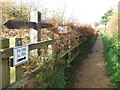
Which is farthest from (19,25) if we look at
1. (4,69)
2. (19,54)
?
(4,69)

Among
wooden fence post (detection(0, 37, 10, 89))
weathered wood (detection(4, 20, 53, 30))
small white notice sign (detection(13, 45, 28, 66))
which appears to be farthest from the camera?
weathered wood (detection(4, 20, 53, 30))

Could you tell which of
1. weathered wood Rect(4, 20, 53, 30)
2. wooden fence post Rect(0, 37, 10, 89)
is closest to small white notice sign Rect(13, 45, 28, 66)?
wooden fence post Rect(0, 37, 10, 89)

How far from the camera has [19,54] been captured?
2.10 metres

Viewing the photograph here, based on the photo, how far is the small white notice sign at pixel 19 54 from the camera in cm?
200

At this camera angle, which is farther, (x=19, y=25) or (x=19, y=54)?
(x=19, y=25)

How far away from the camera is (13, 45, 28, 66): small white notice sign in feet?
6.57

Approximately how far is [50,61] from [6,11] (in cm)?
237

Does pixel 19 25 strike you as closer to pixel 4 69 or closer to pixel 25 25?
pixel 25 25

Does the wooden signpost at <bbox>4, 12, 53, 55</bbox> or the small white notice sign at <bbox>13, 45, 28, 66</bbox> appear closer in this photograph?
the small white notice sign at <bbox>13, 45, 28, 66</bbox>

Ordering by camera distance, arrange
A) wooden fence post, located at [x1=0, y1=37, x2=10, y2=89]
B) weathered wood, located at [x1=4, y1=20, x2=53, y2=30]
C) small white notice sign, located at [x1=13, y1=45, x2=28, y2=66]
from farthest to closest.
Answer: weathered wood, located at [x1=4, y1=20, x2=53, y2=30] → small white notice sign, located at [x1=13, y1=45, x2=28, y2=66] → wooden fence post, located at [x1=0, y1=37, x2=10, y2=89]

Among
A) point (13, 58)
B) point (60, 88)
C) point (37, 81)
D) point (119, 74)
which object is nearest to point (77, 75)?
point (119, 74)

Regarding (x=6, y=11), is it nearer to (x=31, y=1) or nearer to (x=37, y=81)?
(x=31, y=1)

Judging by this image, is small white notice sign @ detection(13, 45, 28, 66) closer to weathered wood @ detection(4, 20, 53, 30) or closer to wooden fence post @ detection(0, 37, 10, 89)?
wooden fence post @ detection(0, 37, 10, 89)

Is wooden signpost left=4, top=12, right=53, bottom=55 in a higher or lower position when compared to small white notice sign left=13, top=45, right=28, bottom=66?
higher
